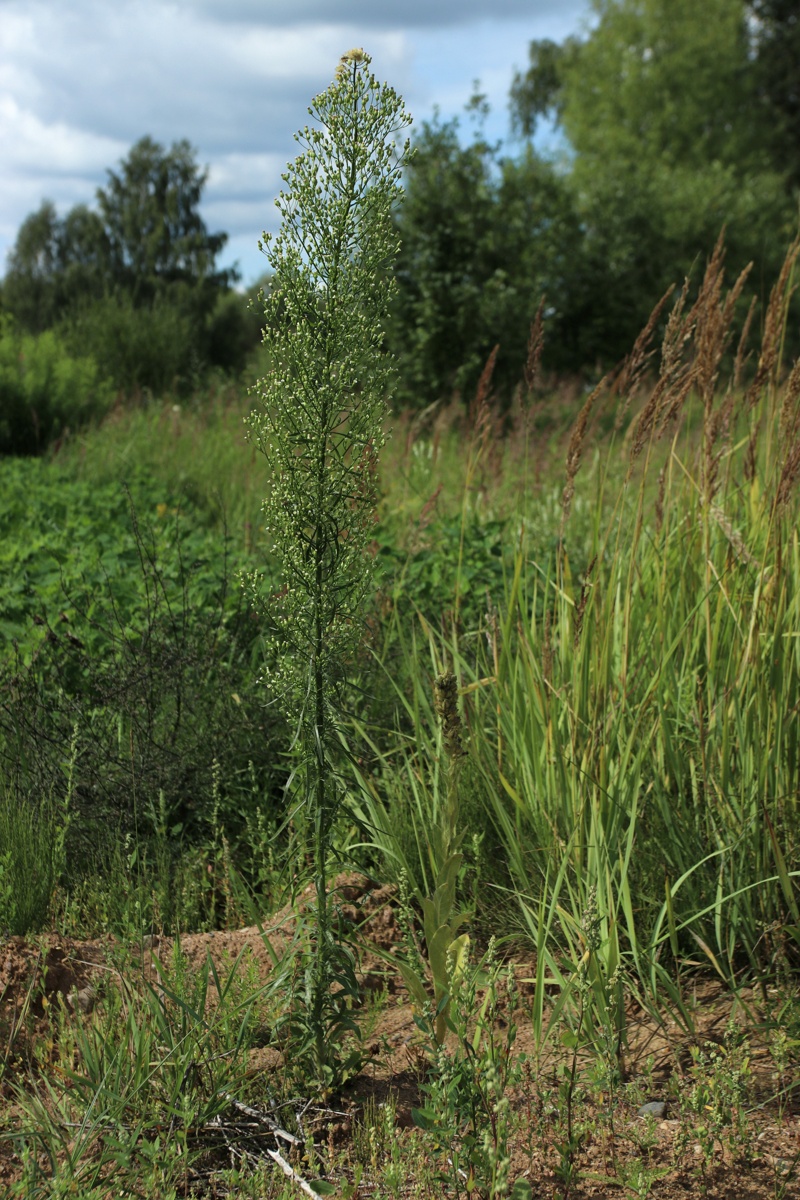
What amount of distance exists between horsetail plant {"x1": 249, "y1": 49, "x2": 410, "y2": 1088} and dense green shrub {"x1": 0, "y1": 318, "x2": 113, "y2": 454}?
7985mm

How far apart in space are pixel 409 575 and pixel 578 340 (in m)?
14.4

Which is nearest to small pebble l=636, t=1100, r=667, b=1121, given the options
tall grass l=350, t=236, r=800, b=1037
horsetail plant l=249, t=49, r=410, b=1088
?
tall grass l=350, t=236, r=800, b=1037

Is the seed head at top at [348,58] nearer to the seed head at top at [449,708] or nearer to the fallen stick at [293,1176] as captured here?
the seed head at top at [449,708]

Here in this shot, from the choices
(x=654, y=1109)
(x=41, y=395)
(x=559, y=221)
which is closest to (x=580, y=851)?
(x=654, y=1109)

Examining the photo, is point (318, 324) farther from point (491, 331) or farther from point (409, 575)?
point (491, 331)

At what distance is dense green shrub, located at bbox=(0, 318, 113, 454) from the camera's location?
9.92 meters

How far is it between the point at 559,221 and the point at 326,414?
590 inches

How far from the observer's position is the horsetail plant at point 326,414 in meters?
2.05

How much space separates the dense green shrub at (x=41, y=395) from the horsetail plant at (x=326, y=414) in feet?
26.2

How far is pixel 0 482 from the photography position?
6.70 metres

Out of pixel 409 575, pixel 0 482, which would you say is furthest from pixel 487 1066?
pixel 0 482

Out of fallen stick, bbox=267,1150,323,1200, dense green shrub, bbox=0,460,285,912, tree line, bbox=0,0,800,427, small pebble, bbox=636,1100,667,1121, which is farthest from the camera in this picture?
tree line, bbox=0,0,800,427

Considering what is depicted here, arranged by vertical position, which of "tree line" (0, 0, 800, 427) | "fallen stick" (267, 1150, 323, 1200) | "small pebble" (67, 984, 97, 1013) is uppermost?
"tree line" (0, 0, 800, 427)

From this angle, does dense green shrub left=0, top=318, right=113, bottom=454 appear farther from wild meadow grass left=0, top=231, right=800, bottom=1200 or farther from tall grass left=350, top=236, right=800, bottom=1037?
tall grass left=350, top=236, right=800, bottom=1037
